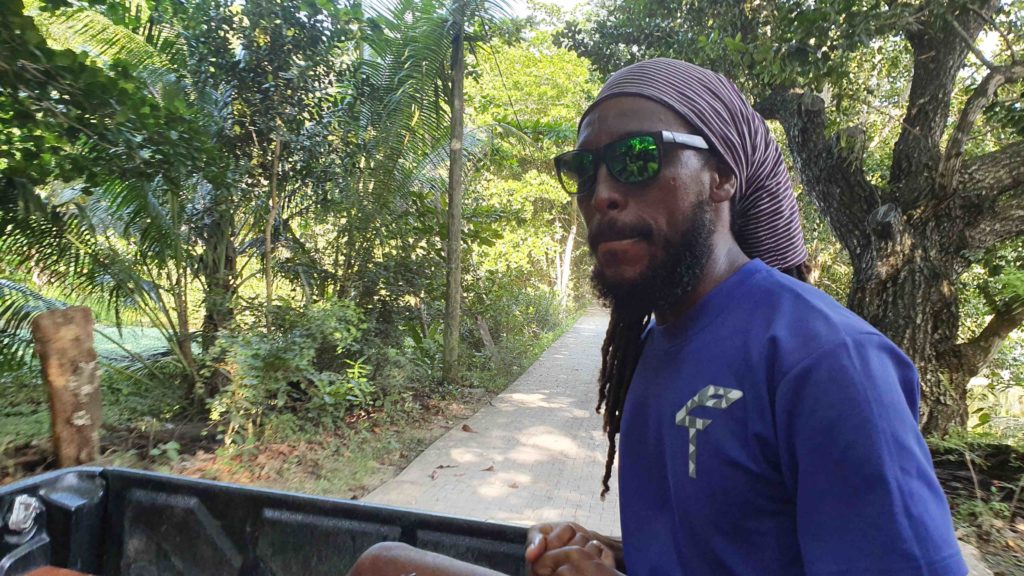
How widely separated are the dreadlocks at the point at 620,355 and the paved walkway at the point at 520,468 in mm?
1856

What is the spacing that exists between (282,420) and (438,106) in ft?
14.7

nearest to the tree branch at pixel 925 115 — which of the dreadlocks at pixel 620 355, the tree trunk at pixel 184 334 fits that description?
the dreadlocks at pixel 620 355

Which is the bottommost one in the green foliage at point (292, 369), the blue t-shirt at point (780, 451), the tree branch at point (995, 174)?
the green foliage at point (292, 369)

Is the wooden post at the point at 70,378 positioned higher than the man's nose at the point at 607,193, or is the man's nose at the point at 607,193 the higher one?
the man's nose at the point at 607,193

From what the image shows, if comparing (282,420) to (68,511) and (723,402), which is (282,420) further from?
(723,402)

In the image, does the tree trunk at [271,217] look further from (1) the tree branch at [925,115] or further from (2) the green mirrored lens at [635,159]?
(2) the green mirrored lens at [635,159]

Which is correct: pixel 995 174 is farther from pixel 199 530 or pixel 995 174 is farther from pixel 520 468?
pixel 199 530

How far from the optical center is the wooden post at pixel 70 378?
3588 mm

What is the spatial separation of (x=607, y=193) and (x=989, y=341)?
246 inches

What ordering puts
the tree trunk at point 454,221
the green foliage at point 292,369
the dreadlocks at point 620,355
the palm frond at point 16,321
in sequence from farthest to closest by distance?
A: 1. the tree trunk at point 454,221
2. the palm frond at point 16,321
3. the green foliage at point 292,369
4. the dreadlocks at point 620,355

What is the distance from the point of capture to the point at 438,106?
8633mm

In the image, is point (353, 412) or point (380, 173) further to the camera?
point (380, 173)

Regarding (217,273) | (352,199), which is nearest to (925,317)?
(352,199)

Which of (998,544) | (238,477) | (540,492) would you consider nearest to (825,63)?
(998,544)
